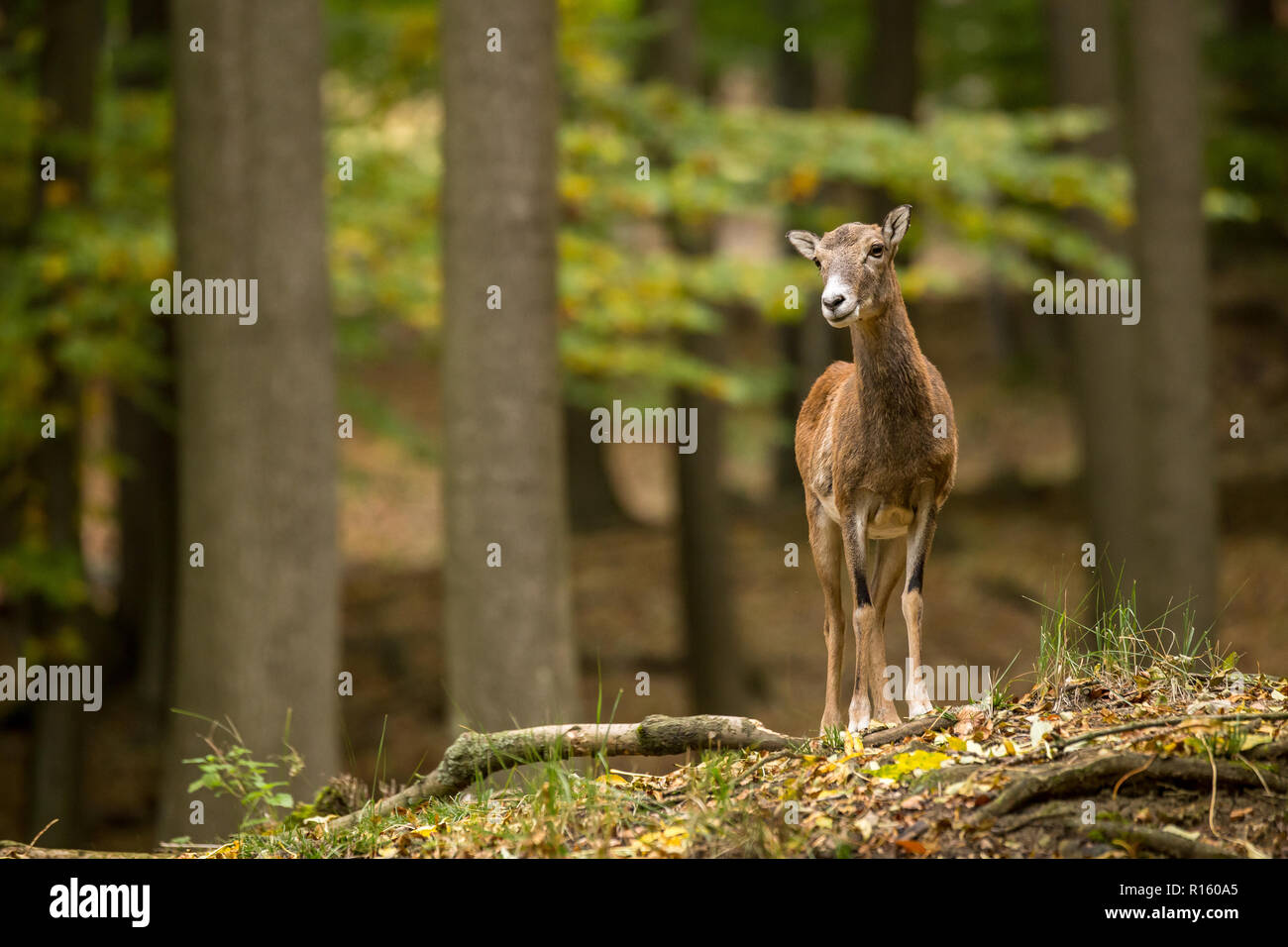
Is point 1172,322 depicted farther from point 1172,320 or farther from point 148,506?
point 148,506

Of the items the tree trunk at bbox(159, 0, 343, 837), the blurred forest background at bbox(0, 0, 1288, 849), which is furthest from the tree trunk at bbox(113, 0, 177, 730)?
the tree trunk at bbox(159, 0, 343, 837)

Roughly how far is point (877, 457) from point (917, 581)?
46 cm

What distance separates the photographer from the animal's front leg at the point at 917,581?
3.91 meters

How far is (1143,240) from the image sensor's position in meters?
12.5

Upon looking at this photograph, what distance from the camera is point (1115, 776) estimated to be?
3.84m

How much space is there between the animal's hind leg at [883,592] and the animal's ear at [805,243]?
1090 millimetres

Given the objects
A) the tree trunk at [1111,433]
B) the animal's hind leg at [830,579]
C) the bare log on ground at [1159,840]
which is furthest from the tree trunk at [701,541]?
the bare log on ground at [1159,840]

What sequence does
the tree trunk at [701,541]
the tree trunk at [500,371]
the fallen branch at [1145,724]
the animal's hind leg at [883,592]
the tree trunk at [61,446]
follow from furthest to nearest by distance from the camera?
the tree trunk at [701,541]
the tree trunk at [61,446]
the tree trunk at [500,371]
the animal's hind leg at [883,592]
the fallen branch at [1145,724]

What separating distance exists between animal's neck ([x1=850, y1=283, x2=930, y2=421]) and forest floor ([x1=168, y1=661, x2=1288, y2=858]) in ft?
3.85

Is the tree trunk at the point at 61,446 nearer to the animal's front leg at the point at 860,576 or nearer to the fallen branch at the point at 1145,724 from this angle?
the animal's front leg at the point at 860,576

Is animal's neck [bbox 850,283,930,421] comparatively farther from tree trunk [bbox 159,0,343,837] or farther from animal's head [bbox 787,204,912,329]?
tree trunk [bbox 159,0,343,837]

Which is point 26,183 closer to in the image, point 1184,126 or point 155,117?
point 155,117

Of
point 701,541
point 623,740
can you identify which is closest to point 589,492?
point 701,541
